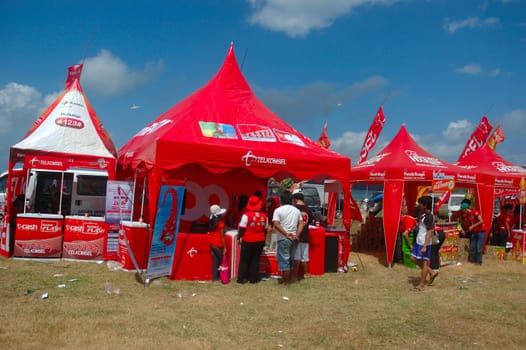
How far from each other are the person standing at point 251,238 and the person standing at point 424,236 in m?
2.71

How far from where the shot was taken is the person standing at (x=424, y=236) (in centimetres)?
758

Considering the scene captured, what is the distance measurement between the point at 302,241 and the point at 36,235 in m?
5.41

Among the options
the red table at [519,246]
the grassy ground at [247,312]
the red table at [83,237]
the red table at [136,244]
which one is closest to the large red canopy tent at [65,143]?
the red table at [83,237]

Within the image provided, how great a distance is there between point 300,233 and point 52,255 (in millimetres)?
5168

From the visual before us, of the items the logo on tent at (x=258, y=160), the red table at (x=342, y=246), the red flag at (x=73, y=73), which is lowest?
the red table at (x=342, y=246)

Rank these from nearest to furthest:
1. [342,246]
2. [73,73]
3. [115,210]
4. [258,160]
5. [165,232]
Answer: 1. [165,232]
2. [258,160]
3. [115,210]
4. [342,246]
5. [73,73]

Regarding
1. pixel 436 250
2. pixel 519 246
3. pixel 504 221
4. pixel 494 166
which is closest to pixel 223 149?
pixel 436 250

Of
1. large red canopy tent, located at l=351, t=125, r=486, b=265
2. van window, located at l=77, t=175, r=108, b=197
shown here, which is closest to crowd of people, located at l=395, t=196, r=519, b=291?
large red canopy tent, located at l=351, t=125, r=486, b=265

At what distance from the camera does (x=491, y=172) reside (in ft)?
45.7

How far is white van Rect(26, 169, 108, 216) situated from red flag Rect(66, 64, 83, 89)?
8.04 ft

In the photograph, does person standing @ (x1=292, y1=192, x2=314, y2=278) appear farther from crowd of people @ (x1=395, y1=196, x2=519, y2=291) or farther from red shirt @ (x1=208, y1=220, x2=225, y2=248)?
crowd of people @ (x1=395, y1=196, x2=519, y2=291)

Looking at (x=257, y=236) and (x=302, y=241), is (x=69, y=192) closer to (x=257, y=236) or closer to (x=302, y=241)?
(x=257, y=236)

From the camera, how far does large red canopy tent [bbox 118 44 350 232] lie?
7.95 m

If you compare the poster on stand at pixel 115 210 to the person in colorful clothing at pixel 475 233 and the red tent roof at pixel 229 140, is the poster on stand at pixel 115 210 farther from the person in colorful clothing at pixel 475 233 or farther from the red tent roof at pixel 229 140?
the person in colorful clothing at pixel 475 233
